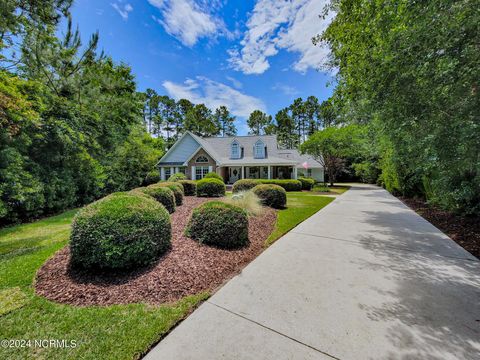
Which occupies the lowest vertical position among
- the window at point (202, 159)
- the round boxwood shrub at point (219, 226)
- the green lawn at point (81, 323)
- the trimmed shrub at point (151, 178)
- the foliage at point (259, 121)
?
the green lawn at point (81, 323)

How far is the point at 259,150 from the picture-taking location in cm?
2373

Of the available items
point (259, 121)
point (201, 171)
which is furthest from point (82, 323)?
point (259, 121)

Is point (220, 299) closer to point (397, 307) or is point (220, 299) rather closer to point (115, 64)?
point (397, 307)

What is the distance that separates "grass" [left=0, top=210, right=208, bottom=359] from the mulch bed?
6608 millimetres

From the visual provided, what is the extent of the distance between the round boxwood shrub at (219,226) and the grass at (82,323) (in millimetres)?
1891

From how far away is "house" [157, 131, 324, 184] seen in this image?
75.5 feet

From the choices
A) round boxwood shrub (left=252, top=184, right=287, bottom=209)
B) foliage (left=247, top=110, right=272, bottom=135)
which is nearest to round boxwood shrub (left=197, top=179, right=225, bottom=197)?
round boxwood shrub (left=252, top=184, right=287, bottom=209)

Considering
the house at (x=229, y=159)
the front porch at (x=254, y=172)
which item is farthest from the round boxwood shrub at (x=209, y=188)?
the front porch at (x=254, y=172)

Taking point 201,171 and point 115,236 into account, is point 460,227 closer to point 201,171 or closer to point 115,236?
point 115,236

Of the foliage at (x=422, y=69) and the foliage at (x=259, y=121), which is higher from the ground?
the foliage at (x=259, y=121)

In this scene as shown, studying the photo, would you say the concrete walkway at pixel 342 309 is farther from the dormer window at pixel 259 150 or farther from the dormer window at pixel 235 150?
the dormer window at pixel 235 150

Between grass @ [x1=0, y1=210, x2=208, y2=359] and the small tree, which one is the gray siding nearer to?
the small tree

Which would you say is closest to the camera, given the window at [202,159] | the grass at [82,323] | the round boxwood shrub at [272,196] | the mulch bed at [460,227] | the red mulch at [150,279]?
the grass at [82,323]

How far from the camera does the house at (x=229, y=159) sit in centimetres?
2300
